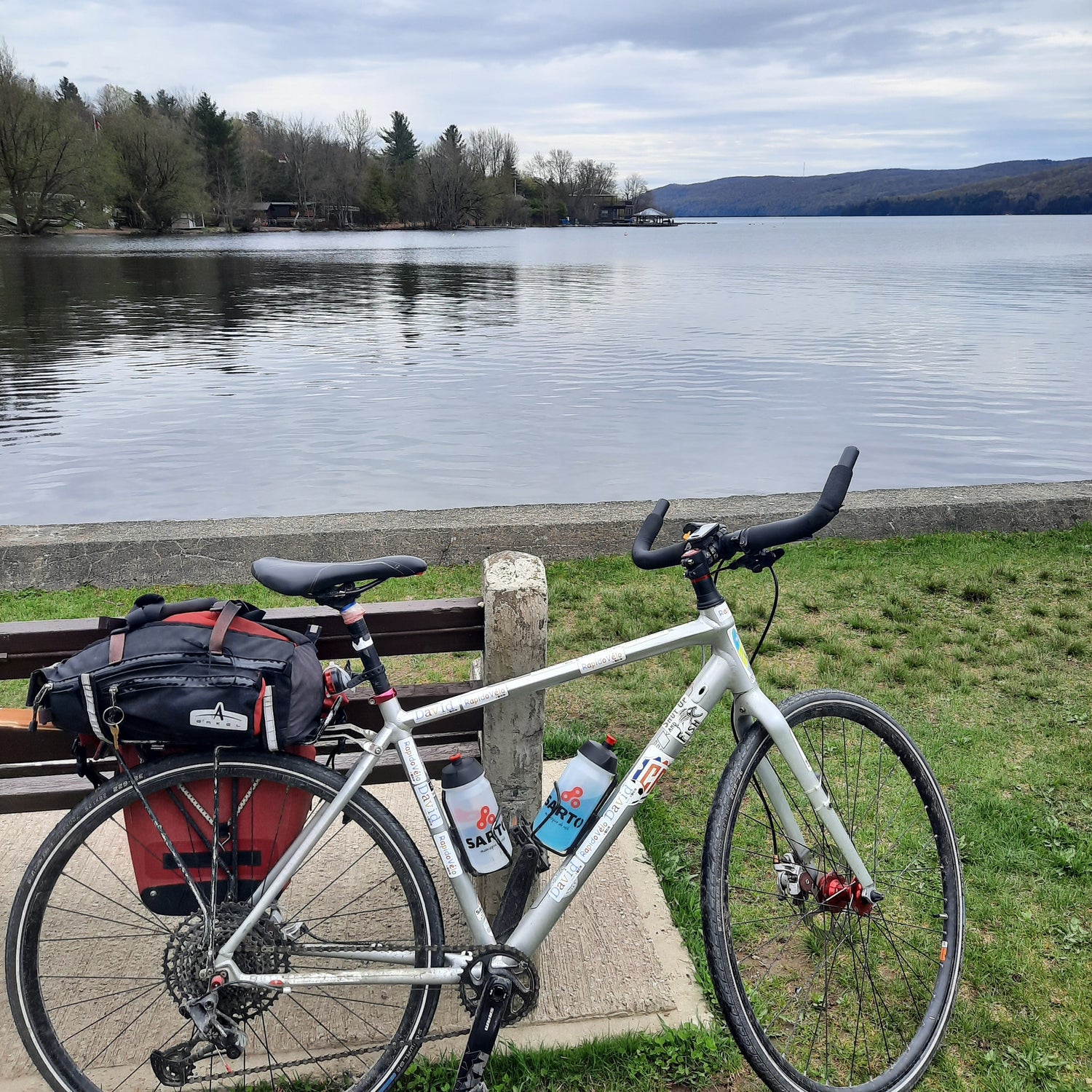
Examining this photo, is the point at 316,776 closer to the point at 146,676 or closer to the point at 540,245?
the point at 146,676

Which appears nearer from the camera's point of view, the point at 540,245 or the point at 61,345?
the point at 61,345

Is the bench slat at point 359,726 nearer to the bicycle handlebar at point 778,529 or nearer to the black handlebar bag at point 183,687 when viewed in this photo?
the black handlebar bag at point 183,687

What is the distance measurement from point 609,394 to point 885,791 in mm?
14216

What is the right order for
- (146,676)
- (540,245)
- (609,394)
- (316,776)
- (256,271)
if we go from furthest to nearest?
(540,245)
(256,271)
(609,394)
(316,776)
(146,676)

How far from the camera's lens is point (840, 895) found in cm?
282

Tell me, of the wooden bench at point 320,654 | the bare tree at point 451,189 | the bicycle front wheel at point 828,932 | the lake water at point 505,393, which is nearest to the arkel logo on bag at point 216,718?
the wooden bench at point 320,654

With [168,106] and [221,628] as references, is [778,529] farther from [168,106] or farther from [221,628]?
[168,106]

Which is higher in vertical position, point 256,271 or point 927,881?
point 256,271

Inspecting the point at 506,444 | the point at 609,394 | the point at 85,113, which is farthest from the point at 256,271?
the point at 85,113

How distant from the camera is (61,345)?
2434cm

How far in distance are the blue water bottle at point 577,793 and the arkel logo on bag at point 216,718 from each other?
774 mm

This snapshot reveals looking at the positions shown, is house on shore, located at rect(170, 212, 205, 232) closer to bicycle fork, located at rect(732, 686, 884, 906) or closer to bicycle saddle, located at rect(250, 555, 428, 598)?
bicycle saddle, located at rect(250, 555, 428, 598)

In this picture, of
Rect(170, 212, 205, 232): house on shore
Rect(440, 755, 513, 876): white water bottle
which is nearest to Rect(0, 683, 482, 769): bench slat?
Rect(440, 755, 513, 876): white water bottle

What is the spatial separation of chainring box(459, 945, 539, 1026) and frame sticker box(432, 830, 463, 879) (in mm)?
200
